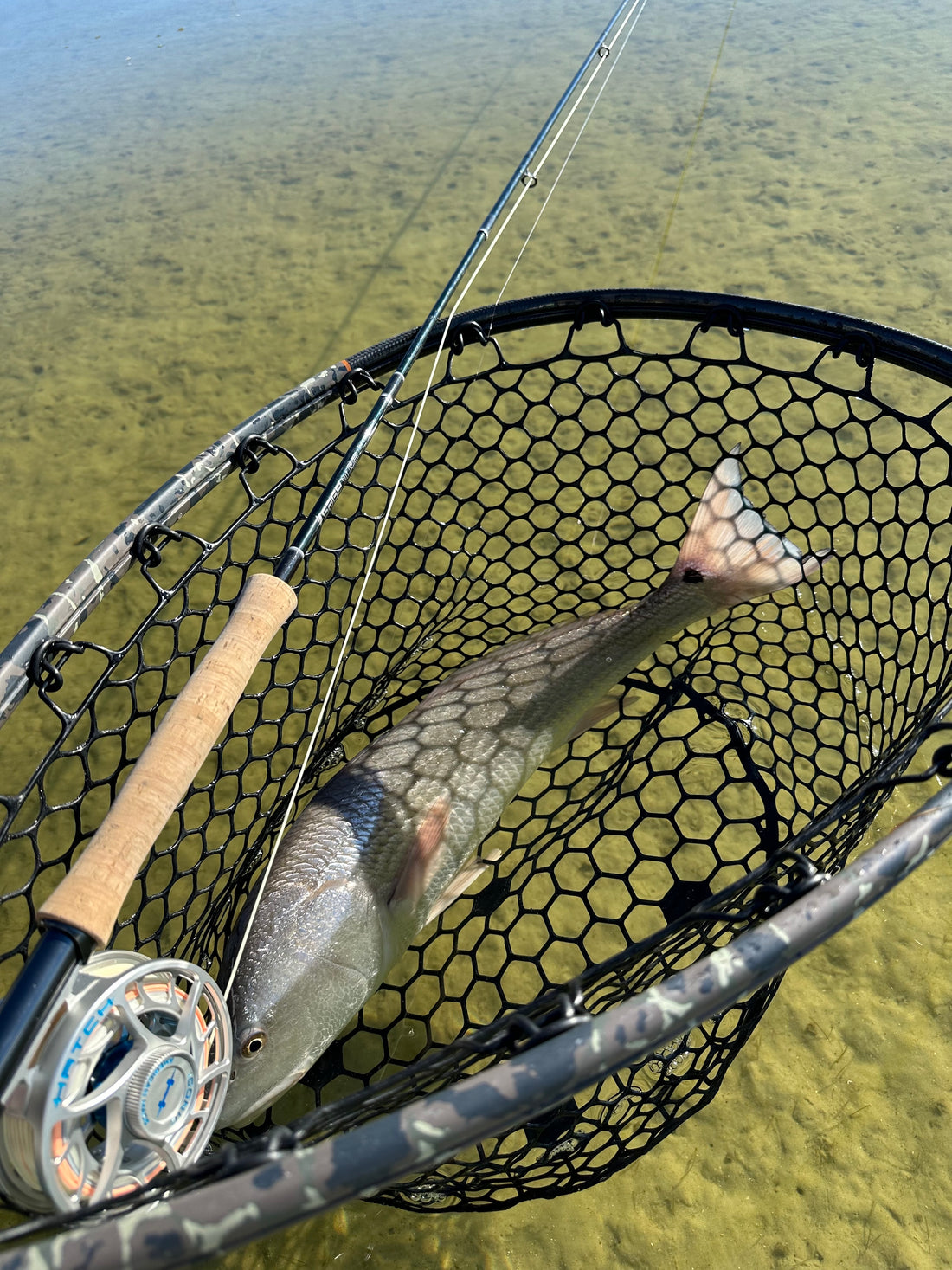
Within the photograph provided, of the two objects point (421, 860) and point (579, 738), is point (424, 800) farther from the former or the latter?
point (579, 738)

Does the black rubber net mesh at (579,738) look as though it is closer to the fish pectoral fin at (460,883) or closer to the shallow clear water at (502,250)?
the fish pectoral fin at (460,883)

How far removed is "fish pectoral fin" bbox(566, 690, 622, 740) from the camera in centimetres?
268

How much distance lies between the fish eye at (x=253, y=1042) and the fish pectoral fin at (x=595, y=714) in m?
1.19

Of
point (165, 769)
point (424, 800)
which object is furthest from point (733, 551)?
point (165, 769)

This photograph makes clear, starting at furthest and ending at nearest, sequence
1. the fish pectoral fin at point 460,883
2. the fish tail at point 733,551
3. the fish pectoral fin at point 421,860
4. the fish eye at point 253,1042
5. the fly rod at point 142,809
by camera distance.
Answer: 1. the fish tail at point 733,551
2. the fish pectoral fin at point 460,883
3. the fish pectoral fin at point 421,860
4. the fish eye at point 253,1042
5. the fly rod at point 142,809

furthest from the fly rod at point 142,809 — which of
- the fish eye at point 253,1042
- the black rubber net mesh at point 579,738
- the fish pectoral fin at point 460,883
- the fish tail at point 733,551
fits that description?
the fish tail at point 733,551

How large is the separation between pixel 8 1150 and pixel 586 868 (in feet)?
5.59

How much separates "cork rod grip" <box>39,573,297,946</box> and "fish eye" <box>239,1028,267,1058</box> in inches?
27.9

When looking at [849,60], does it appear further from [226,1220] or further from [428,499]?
[226,1220]

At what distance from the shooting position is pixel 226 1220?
2.83ft

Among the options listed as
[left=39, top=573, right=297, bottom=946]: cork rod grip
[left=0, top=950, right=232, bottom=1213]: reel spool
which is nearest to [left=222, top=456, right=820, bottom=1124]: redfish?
[left=0, top=950, right=232, bottom=1213]: reel spool

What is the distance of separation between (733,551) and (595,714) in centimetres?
64

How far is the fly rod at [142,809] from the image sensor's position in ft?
3.69

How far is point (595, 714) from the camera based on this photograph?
2.71 metres
